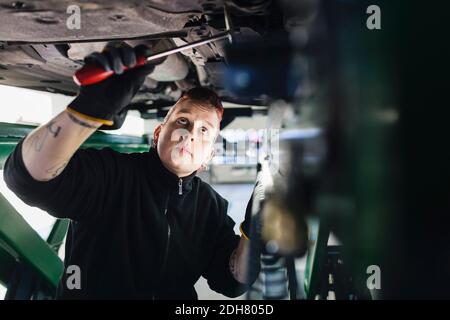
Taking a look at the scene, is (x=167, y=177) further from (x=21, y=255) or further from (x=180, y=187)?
(x=21, y=255)

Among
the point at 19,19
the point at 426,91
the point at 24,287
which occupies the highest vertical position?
the point at 19,19

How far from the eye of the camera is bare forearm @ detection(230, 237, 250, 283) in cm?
93

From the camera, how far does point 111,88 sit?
0.64 m

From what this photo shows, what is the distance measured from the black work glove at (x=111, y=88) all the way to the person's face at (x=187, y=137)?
25 cm

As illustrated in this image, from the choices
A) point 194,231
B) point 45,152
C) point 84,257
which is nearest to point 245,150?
point 194,231

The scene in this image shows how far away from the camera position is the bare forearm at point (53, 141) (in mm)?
633

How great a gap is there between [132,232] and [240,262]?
324 millimetres

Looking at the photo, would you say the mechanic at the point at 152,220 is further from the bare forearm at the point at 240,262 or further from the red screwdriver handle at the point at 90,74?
the red screwdriver handle at the point at 90,74

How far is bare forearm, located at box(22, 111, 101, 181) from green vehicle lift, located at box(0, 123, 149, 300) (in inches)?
15.4

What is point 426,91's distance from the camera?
667 mm

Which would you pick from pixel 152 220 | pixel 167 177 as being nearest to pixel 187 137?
pixel 167 177
